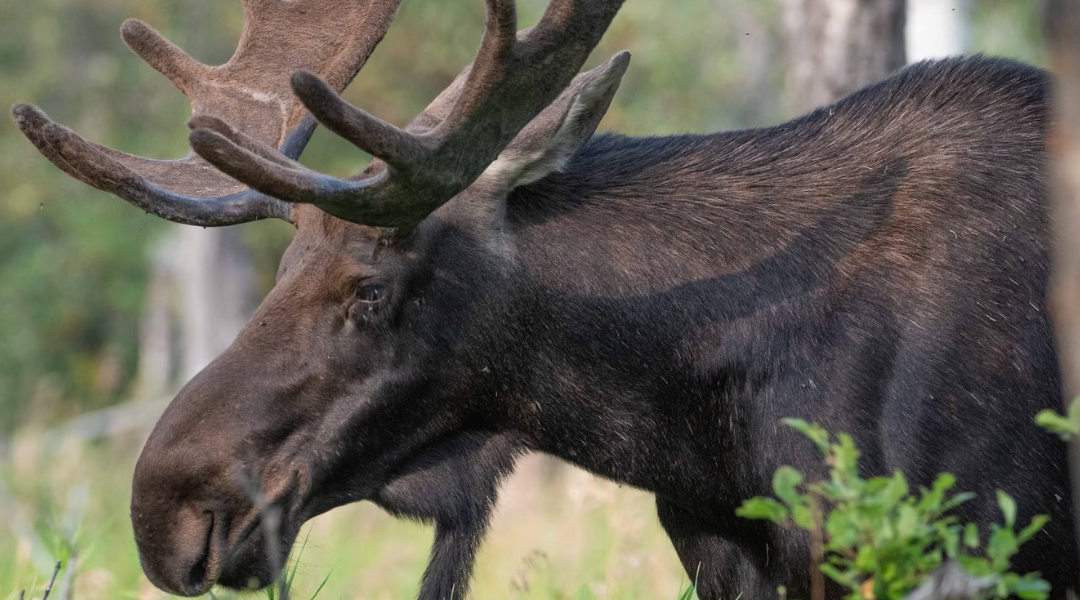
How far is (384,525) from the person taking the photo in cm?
903

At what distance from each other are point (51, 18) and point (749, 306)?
14378 mm

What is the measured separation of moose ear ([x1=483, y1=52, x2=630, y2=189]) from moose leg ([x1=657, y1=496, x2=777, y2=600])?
1.10 metres

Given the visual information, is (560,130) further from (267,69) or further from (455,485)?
(267,69)

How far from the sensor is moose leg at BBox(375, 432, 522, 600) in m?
3.93

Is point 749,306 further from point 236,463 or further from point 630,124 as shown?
point 630,124

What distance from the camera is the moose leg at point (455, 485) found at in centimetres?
393

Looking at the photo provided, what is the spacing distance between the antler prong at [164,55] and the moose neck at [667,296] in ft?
4.50

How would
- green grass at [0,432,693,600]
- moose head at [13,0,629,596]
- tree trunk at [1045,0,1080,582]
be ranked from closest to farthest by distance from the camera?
tree trunk at [1045,0,1080,582] → moose head at [13,0,629,596] → green grass at [0,432,693,600]

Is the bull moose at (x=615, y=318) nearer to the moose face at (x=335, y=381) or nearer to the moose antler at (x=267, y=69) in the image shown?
the moose face at (x=335, y=381)

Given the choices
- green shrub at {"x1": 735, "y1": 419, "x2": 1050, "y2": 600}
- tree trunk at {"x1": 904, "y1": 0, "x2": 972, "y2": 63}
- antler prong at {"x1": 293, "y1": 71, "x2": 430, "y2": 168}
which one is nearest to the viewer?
green shrub at {"x1": 735, "y1": 419, "x2": 1050, "y2": 600}

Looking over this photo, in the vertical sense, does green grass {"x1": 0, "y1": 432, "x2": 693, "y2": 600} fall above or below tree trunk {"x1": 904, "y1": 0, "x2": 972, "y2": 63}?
below

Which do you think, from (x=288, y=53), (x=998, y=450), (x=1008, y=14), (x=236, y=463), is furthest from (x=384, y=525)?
(x=1008, y=14)

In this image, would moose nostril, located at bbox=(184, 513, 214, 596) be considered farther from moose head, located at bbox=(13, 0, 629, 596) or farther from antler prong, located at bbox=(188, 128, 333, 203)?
antler prong, located at bbox=(188, 128, 333, 203)

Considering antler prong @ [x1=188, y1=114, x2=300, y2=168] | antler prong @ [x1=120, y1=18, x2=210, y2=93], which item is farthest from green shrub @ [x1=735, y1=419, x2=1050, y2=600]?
antler prong @ [x1=120, y1=18, x2=210, y2=93]
